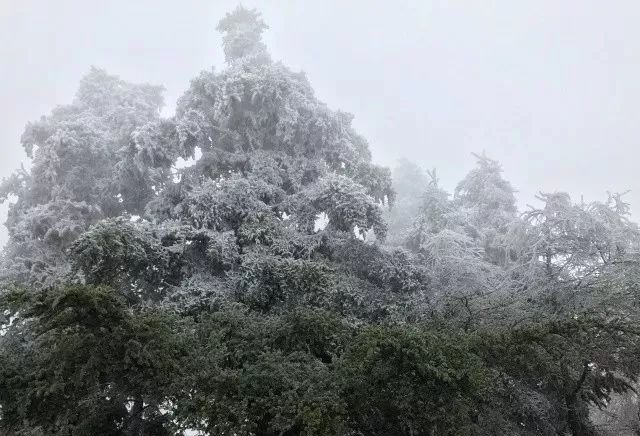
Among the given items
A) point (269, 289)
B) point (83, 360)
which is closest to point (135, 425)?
point (83, 360)

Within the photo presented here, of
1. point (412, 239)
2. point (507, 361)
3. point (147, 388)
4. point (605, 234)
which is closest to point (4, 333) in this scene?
point (147, 388)

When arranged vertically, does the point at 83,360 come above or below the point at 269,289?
below

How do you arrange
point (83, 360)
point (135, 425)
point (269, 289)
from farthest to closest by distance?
point (269, 289) < point (135, 425) < point (83, 360)

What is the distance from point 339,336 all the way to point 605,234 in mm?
6145

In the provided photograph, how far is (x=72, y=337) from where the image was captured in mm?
5973

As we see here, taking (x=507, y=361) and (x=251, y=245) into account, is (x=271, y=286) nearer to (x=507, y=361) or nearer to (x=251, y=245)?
(x=251, y=245)

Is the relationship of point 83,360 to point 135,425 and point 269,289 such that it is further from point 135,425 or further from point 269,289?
point 269,289

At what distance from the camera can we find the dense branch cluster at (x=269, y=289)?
648cm

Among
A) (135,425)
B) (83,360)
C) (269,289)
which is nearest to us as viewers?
(83,360)

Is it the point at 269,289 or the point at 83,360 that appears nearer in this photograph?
the point at 83,360

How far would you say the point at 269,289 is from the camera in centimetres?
1038

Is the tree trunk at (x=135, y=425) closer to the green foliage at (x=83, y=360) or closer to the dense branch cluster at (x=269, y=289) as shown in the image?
the dense branch cluster at (x=269, y=289)

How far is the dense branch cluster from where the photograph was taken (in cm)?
648

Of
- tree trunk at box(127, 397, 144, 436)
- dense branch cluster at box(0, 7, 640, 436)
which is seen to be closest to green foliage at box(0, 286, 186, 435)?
dense branch cluster at box(0, 7, 640, 436)
